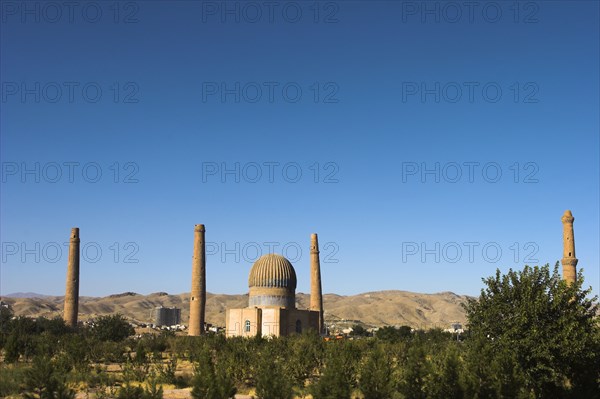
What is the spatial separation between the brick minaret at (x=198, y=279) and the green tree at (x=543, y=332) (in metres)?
32.4

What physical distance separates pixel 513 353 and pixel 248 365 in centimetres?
1163

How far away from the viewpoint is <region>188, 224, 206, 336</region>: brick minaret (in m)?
52.2

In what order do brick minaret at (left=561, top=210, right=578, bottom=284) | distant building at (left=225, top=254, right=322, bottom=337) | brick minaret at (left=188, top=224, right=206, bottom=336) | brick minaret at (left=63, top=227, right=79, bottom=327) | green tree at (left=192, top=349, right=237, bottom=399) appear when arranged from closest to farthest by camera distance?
green tree at (left=192, top=349, right=237, bottom=399), brick minaret at (left=561, top=210, right=578, bottom=284), brick minaret at (left=188, top=224, right=206, bottom=336), brick minaret at (left=63, top=227, right=79, bottom=327), distant building at (left=225, top=254, right=322, bottom=337)

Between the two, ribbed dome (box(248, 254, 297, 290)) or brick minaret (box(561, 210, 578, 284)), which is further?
ribbed dome (box(248, 254, 297, 290))

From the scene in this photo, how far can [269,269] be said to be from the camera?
184 ft

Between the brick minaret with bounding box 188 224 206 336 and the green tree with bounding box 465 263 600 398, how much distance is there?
32.4m

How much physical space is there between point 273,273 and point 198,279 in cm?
725

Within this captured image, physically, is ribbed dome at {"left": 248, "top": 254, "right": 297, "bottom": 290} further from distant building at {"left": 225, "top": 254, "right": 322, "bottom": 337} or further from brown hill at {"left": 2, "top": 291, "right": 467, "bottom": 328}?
brown hill at {"left": 2, "top": 291, "right": 467, "bottom": 328}

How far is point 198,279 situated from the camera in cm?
5231

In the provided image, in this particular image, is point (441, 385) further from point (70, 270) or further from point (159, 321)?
point (159, 321)

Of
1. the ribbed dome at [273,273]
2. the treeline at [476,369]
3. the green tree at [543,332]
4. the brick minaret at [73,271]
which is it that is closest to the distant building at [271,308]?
the ribbed dome at [273,273]

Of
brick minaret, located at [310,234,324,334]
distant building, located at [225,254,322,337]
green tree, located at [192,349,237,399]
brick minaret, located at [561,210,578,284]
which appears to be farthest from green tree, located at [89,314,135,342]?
brick minaret, located at [561,210,578,284]

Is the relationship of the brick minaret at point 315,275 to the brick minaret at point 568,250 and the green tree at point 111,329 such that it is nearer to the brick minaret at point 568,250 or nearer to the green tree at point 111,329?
the green tree at point 111,329

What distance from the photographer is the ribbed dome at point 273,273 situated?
55625mm
